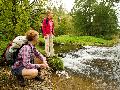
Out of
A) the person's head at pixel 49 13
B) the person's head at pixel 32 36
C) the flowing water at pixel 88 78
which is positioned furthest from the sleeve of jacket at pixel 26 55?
the person's head at pixel 49 13

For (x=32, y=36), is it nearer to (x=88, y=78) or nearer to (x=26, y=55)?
(x=26, y=55)

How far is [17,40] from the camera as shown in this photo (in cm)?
796

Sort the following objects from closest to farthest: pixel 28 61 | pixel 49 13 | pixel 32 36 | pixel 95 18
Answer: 1. pixel 28 61
2. pixel 32 36
3. pixel 49 13
4. pixel 95 18

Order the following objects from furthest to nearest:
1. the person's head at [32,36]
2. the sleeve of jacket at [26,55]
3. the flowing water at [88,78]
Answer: the flowing water at [88,78], the person's head at [32,36], the sleeve of jacket at [26,55]

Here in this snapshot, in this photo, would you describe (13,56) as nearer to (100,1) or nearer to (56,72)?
(56,72)

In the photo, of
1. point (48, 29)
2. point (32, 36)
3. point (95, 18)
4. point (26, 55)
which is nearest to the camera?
point (26, 55)

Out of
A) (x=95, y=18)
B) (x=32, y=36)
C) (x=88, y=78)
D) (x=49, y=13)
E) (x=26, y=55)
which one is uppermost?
(x=49, y=13)

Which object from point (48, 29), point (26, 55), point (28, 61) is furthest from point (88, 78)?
point (26, 55)

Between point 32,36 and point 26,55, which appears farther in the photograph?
point 32,36

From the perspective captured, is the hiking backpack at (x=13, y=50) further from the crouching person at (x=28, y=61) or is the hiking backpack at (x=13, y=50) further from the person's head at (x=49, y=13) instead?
the person's head at (x=49, y=13)

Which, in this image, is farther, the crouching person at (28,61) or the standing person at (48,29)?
the standing person at (48,29)

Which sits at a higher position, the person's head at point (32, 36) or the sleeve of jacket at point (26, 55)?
the person's head at point (32, 36)

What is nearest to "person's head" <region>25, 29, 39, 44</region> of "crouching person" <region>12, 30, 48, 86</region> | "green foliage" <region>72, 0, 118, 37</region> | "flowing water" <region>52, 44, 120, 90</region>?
"crouching person" <region>12, 30, 48, 86</region>

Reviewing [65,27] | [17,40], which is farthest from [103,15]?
[17,40]
